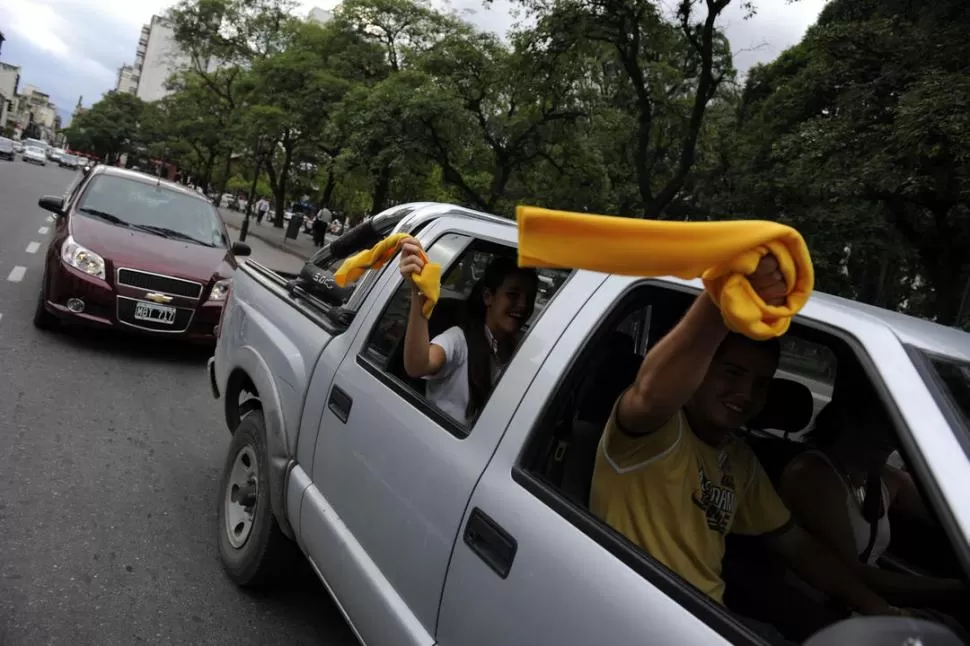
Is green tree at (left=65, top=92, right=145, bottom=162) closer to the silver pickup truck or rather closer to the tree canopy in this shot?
the tree canopy

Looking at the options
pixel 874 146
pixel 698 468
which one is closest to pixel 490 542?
pixel 698 468

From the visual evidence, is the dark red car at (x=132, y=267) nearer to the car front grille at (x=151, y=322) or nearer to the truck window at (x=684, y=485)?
the car front grille at (x=151, y=322)

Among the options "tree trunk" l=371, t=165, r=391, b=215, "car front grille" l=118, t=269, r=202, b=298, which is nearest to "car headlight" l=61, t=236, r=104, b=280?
"car front grille" l=118, t=269, r=202, b=298

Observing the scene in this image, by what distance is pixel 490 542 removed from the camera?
67.7 inches

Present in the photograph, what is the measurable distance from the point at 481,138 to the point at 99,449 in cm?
1528

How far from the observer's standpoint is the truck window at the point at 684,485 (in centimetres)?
152

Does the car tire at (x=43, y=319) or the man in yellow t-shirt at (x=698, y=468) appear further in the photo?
the car tire at (x=43, y=319)

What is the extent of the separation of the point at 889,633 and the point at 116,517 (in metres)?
3.55

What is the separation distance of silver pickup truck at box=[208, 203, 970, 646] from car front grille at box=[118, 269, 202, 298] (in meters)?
3.13

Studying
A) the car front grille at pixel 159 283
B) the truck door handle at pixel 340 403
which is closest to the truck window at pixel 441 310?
the truck door handle at pixel 340 403

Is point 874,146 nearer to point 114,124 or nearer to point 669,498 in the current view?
point 669,498

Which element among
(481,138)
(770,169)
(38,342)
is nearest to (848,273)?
(770,169)

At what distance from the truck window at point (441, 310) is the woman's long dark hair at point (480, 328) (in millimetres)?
43

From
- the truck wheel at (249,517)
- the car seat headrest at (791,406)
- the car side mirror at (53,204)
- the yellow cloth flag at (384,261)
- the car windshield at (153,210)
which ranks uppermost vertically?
the yellow cloth flag at (384,261)
